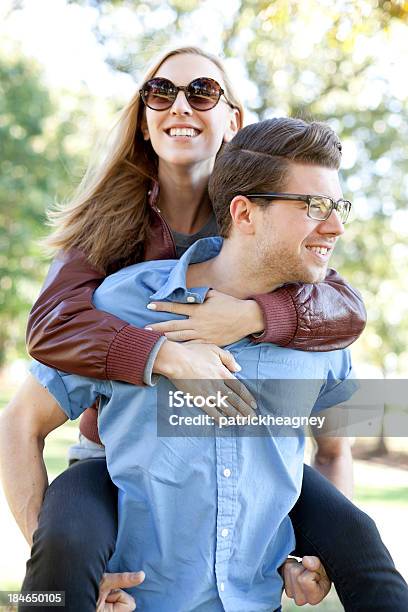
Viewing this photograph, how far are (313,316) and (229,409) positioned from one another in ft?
1.26

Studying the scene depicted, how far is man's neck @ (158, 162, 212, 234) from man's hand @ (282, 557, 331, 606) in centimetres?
130

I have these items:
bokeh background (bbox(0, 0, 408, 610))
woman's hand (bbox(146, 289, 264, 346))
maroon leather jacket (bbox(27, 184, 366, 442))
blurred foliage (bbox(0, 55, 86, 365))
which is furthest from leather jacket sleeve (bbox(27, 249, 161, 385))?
blurred foliage (bbox(0, 55, 86, 365))

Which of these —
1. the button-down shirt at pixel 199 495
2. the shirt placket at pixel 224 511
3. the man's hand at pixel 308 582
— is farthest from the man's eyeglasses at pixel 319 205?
the man's hand at pixel 308 582

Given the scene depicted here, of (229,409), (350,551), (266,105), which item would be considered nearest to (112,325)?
(229,409)

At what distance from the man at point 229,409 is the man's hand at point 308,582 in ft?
0.15

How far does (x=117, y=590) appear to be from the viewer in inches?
84.8

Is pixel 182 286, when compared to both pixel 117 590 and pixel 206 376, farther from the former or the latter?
pixel 117 590

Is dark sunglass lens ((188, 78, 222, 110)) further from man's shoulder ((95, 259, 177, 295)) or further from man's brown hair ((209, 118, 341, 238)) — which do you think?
man's shoulder ((95, 259, 177, 295))

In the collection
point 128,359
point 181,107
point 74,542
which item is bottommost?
point 74,542

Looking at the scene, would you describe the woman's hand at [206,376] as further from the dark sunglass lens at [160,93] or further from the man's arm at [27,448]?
the dark sunglass lens at [160,93]

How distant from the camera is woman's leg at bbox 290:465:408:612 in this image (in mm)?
2191

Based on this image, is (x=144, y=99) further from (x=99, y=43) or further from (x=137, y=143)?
(x=99, y=43)

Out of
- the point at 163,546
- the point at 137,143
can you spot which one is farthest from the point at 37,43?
the point at 163,546

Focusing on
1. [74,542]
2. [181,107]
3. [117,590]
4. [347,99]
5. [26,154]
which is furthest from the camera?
[26,154]
